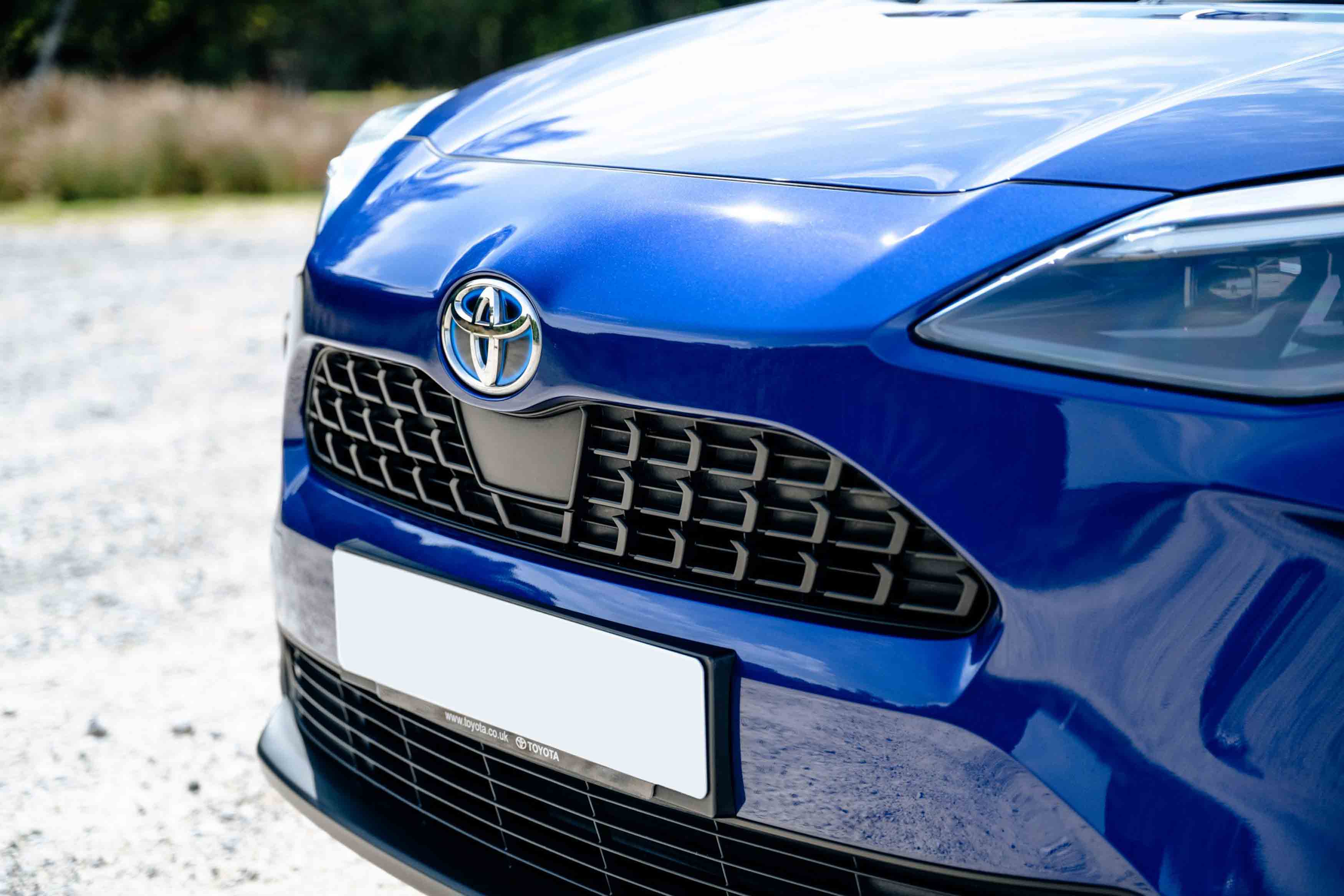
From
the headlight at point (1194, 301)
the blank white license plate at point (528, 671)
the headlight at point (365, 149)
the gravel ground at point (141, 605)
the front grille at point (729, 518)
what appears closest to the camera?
the headlight at point (1194, 301)

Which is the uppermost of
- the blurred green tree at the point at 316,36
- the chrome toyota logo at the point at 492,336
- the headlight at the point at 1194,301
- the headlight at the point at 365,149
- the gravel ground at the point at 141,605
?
the blurred green tree at the point at 316,36

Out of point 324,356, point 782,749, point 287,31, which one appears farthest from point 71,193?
point 287,31

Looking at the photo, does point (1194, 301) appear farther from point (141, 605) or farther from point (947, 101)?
point (141, 605)

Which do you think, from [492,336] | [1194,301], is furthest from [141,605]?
[1194,301]

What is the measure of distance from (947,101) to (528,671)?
75 cm

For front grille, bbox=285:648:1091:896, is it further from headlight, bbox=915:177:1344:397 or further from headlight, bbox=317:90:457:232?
headlight, bbox=317:90:457:232

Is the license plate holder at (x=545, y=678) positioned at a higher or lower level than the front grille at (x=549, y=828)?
higher

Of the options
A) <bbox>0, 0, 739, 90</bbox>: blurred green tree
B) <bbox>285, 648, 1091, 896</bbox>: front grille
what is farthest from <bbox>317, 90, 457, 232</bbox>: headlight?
<bbox>0, 0, 739, 90</bbox>: blurred green tree

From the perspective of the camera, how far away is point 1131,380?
0.98 m

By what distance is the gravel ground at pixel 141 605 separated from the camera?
1.97m

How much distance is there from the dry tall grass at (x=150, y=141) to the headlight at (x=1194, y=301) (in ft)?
33.3

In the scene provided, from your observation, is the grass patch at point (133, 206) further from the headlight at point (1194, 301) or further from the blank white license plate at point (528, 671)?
the headlight at point (1194, 301)

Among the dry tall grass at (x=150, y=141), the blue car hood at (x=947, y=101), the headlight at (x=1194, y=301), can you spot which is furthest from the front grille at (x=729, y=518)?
the dry tall grass at (x=150, y=141)

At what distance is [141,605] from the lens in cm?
288
